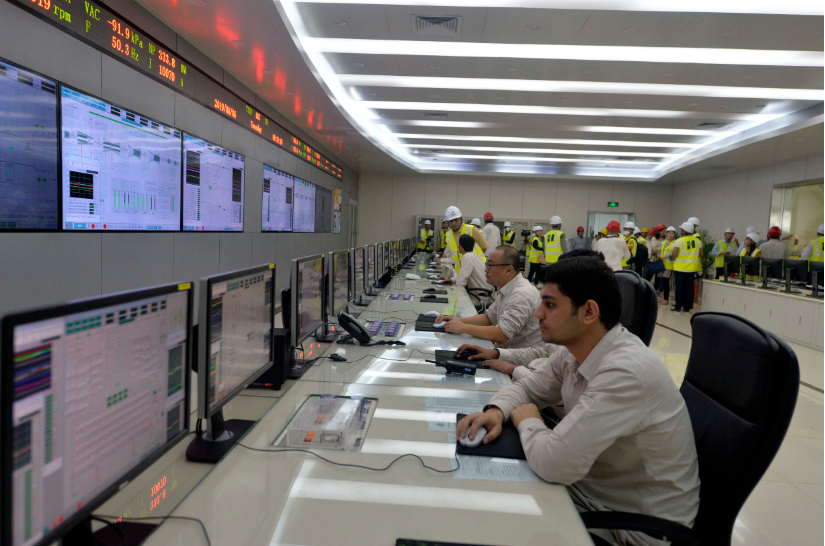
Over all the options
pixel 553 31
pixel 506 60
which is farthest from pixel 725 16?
pixel 506 60

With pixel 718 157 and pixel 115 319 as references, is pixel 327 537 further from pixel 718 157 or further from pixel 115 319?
pixel 718 157

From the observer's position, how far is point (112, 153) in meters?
3.41

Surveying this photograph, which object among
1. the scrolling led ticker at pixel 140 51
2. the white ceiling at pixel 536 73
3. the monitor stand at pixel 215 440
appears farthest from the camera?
the white ceiling at pixel 536 73

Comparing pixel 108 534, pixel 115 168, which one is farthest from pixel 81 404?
pixel 115 168

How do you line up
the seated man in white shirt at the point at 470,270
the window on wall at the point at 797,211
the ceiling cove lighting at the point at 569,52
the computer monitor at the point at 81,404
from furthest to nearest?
the window on wall at the point at 797,211 → the seated man in white shirt at the point at 470,270 → the ceiling cove lighting at the point at 569,52 → the computer monitor at the point at 81,404

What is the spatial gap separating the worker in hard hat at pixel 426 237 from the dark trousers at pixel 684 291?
675 centimetres

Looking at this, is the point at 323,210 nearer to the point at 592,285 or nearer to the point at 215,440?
the point at 215,440

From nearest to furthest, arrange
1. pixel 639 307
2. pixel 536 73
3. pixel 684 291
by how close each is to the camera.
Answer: pixel 639 307 → pixel 536 73 → pixel 684 291

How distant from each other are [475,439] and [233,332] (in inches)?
30.9

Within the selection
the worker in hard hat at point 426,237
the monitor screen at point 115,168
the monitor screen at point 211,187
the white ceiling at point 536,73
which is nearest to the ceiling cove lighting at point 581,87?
the white ceiling at point 536,73

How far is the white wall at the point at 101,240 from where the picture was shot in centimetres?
266

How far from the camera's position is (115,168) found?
3.45 metres

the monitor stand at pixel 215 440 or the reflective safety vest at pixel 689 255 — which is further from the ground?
the reflective safety vest at pixel 689 255

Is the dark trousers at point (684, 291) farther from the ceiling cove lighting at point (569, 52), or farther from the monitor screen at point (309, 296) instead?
the monitor screen at point (309, 296)
